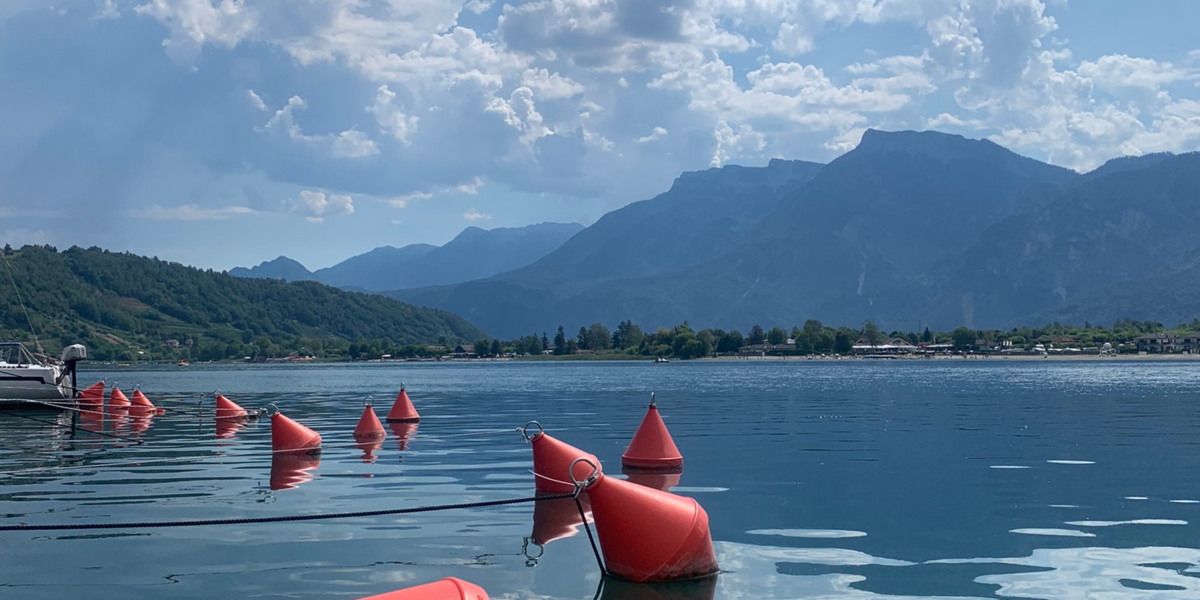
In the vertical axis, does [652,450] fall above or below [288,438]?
above

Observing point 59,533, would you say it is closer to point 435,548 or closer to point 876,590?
point 435,548

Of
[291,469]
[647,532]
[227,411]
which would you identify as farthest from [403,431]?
[647,532]

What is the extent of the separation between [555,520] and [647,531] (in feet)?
17.6

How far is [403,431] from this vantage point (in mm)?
38781

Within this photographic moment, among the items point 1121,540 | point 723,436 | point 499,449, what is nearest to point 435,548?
point 1121,540

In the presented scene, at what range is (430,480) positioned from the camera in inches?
921

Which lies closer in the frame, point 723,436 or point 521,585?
point 521,585

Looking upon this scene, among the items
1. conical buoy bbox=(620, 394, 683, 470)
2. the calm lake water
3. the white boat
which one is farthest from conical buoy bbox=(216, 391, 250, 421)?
conical buoy bbox=(620, 394, 683, 470)

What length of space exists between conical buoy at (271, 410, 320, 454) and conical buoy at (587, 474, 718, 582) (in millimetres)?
17507

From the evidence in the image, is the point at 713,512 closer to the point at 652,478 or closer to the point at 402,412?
the point at 652,478

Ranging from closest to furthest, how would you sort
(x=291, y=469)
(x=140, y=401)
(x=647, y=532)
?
(x=647, y=532) < (x=291, y=469) < (x=140, y=401)

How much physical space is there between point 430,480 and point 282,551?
7913 mm

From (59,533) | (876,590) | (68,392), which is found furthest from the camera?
(68,392)

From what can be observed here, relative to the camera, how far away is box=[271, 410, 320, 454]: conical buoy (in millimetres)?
28625
